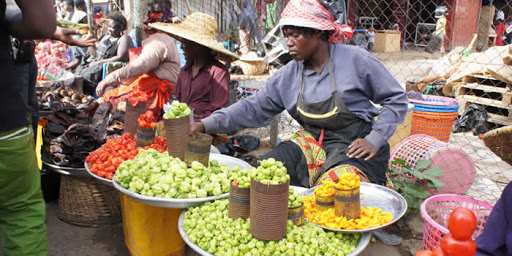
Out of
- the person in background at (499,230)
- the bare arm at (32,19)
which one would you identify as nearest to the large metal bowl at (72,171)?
the bare arm at (32,19)

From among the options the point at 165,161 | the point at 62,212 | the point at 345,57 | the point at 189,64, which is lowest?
the point at 62,212

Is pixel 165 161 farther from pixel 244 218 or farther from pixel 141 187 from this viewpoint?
pixel 244 218

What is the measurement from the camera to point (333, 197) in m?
2.05

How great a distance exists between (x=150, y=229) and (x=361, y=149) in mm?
1425

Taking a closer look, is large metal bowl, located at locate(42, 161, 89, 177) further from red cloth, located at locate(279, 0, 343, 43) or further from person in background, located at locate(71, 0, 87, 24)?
person in background, located at locate(71, 0, 87, 24)

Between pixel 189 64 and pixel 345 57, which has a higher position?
pixel 345 57

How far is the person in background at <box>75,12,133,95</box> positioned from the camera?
5.79 meters

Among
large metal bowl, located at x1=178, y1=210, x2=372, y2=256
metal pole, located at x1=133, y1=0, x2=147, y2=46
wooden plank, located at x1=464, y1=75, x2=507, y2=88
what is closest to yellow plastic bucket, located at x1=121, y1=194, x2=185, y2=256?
large metal bowl, located at x1=178, y1=210, x2=372, y2=256

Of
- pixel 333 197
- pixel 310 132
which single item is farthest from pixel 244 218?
pixel 310 132

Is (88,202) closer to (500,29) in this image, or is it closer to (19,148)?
(19,148)

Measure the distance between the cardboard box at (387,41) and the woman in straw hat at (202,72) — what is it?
39.2 ft

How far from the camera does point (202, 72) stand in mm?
3869

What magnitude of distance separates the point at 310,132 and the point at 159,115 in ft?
6.41

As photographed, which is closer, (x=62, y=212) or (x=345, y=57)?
(x=345, y=57)
